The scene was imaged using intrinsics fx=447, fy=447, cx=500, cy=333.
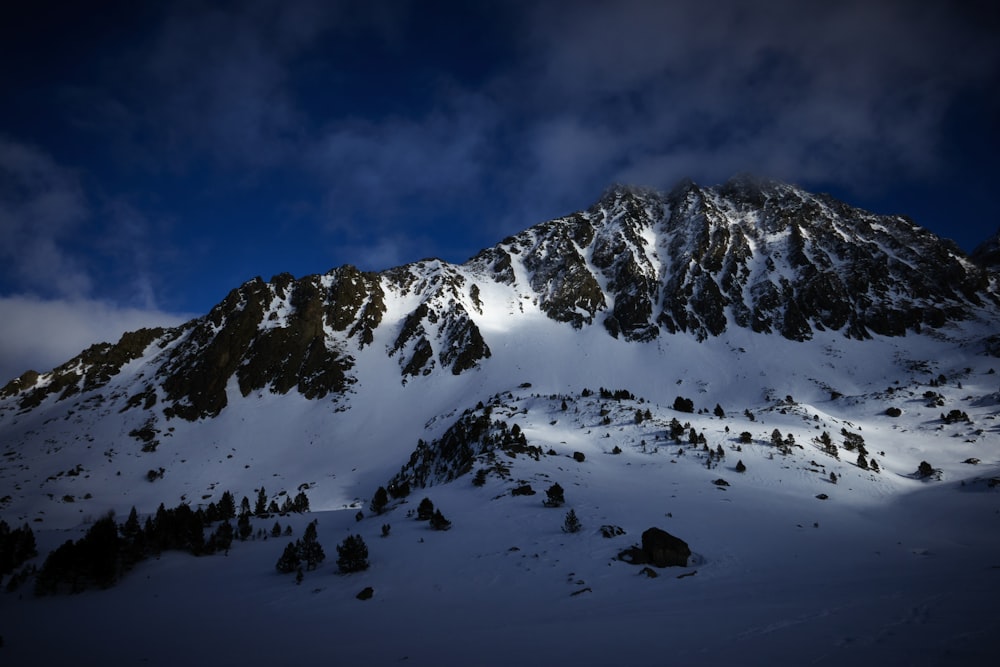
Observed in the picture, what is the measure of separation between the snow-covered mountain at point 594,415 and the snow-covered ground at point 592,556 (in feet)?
0.69

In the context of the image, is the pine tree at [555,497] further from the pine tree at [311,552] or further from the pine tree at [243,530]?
the pine tree at [243,530]

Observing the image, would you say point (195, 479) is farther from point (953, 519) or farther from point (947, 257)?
point (947, 257)

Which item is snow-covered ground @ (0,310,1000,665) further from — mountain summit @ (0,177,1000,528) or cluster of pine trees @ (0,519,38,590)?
mountain summit @ (0,177,1000,528)

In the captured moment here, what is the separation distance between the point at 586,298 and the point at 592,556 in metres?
89.4

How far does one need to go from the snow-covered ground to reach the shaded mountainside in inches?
890

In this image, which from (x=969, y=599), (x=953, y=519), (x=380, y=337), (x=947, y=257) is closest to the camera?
(x=969, y=599)

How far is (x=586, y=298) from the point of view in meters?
102

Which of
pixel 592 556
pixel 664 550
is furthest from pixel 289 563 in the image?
pixel 664 550

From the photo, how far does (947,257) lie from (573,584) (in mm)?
142287

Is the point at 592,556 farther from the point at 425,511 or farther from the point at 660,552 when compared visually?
the point at 425,511

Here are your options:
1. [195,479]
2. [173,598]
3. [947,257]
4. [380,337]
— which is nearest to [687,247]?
[947,257]

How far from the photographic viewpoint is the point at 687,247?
113500 millimetres

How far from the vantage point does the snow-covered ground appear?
8367mm

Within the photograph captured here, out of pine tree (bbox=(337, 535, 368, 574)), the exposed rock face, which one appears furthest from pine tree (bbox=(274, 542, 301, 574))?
the exposed rock face
